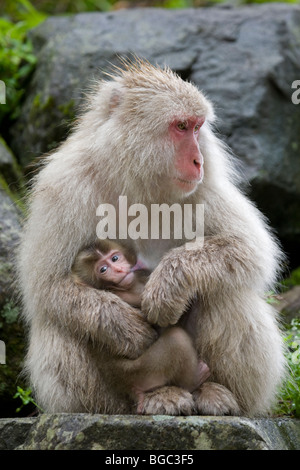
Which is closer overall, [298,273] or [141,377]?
[141,377]

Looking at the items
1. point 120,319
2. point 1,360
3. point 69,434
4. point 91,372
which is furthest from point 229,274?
point 1,360

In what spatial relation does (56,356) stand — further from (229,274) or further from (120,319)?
(229,274)

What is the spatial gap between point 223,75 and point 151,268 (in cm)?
449

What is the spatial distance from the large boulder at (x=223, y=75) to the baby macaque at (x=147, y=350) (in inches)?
145

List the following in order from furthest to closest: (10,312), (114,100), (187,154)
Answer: (10,312)
(114,100)
(187,154)

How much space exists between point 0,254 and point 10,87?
11.5 feet

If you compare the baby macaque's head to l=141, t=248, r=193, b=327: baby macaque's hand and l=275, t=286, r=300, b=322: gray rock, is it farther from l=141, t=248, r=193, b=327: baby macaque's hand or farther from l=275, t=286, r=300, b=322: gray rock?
l=275, t=286, r=300, b=322: gray rock

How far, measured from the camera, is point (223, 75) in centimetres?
895

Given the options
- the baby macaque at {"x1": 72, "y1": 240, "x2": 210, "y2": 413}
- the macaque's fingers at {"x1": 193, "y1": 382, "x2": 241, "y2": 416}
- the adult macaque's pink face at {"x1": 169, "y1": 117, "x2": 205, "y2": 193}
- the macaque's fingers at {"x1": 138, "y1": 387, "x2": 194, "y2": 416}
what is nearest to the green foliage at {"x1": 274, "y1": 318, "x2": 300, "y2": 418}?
the macaque's fingers at {"x1": 193, "y1": 382, "x2": 241, "y2": 416}

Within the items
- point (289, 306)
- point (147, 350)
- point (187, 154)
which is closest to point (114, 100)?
point (187, 154)

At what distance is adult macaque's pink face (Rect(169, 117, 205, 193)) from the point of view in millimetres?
4938

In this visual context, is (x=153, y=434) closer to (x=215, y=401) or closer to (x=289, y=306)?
(x=215, y=401)
